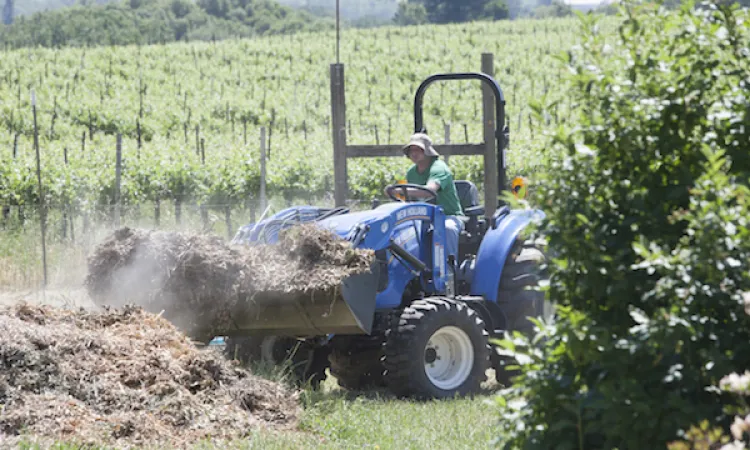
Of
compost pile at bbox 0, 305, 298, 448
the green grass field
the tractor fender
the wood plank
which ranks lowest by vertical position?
the green grass field

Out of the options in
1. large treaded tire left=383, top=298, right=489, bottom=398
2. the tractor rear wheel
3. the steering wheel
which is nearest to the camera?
large treaded tire left=383, top=298, right=489, bottom=398

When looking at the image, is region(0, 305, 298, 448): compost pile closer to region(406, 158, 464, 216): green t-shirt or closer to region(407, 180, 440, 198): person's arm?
region(407, 180, 440, 198): person's arm

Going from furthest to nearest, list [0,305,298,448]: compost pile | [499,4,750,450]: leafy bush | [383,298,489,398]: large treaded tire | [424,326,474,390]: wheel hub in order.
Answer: [424,326,474,390]: wheel hub → [383,298,489,398]: large treaded tire → [0,305,298,448]: compost pile → [499,4,750,450]: leafy bush

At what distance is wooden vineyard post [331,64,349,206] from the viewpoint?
1089cm

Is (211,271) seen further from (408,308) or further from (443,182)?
(443,182)

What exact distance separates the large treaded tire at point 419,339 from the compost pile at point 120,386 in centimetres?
116

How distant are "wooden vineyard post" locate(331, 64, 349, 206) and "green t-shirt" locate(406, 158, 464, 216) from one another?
1711 mm

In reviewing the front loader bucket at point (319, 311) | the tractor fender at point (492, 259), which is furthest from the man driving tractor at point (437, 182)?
the front loader bucket at point (319, 311)

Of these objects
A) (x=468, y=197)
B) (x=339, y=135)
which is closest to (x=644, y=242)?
(x=468, y=197)

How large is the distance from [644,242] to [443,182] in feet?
19.4

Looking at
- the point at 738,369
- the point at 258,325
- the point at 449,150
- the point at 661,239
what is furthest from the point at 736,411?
the point at 449,150

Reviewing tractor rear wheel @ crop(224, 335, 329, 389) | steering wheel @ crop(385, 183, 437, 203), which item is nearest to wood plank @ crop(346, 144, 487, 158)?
steering wheel @ crop(385, 183, 437, 203)

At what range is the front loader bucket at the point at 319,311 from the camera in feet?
24.9

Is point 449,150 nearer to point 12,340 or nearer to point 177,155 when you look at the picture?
point 12,340
